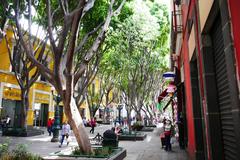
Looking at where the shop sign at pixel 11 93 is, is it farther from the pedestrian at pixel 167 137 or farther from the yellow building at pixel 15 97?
the pedestrian at pixel 167 137

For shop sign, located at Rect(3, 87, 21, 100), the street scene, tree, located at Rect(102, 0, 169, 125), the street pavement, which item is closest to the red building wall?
the street scene

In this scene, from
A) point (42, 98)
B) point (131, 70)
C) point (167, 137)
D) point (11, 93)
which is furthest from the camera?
point (42, 98)

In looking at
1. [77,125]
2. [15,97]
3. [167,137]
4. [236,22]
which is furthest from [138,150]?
[15,97]

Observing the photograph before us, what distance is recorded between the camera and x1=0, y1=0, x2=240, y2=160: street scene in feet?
16.8

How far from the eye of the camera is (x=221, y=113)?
17.4ft

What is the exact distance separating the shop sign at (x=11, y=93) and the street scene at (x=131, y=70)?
99mm

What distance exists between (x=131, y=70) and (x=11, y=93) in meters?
12.4

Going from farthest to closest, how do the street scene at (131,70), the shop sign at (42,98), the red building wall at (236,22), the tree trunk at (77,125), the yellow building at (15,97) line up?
the shop sign at (42,98) → the yellow building at (15,97) → the tree trunk at (77,125) → the street scene at (131,70) → the red building wall at (236,22)

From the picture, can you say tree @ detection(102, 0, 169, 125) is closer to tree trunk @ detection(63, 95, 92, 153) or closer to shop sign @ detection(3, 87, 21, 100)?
tree trunk @ detection(63, 95, 92, 153)

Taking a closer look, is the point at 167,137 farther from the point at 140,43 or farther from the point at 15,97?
the point at 15,97

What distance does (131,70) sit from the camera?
861 inches

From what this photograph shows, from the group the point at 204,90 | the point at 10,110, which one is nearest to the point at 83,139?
the point at 204,90

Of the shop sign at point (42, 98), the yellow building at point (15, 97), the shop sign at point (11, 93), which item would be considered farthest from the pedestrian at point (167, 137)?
the shop sign at point (42, 98)

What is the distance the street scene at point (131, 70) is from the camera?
202 inches
